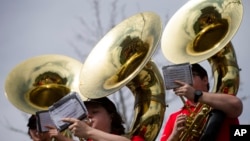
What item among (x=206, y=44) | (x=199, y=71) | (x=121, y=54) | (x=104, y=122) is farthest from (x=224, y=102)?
(x=121, y=54)

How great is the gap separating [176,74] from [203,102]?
307mm

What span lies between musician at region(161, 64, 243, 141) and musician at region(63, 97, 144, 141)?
1.05ft

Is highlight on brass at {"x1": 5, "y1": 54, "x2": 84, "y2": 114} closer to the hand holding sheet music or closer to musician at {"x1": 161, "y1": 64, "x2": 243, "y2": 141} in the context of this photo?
musician at {"x1": 161, "y1": 64, "x2": 243, "y2": 141}

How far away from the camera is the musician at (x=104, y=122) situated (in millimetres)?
4891

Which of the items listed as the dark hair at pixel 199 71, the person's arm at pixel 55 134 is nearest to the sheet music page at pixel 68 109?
the person's arm at pixel 55 134

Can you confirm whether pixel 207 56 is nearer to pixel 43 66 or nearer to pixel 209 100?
pixel 209 100

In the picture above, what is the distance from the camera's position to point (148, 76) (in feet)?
18.6

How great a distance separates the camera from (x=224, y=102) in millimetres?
5148

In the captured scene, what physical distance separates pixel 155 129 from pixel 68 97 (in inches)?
39.6

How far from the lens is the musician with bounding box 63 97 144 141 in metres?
4.89

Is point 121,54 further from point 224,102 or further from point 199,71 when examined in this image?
point 224,102

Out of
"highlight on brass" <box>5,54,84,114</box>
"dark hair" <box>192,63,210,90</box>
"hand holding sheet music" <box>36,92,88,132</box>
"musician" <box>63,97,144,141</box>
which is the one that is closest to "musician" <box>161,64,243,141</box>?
"dark hair" <box>192,63,210,90</box>

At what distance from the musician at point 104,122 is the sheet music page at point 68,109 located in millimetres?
144

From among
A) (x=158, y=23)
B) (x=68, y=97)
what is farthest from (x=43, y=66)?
(x=68, y=97)
